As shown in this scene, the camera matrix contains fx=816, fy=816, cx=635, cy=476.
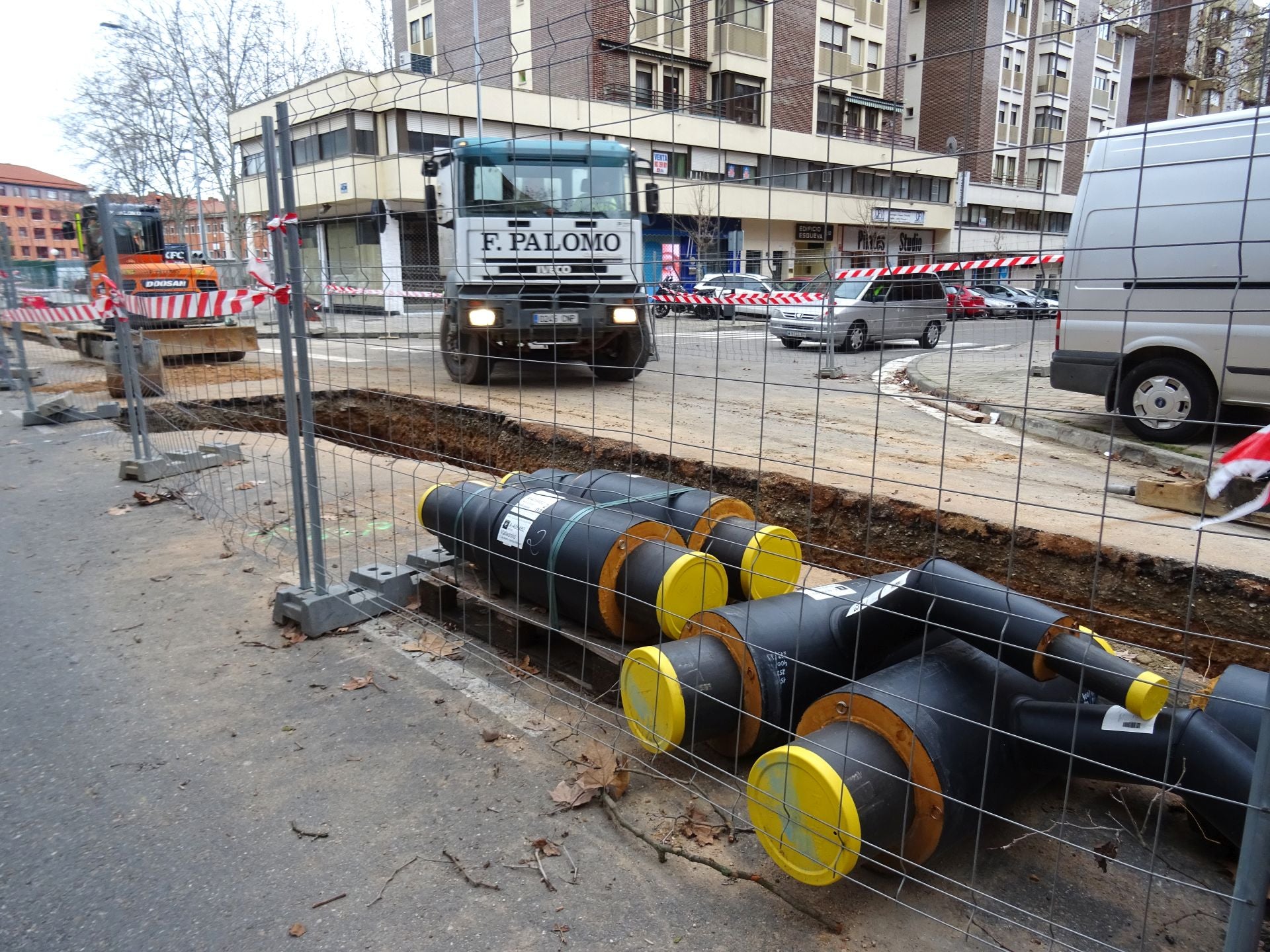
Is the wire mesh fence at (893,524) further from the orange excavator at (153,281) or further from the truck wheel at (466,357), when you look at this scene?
the orange excavator at (153,281)

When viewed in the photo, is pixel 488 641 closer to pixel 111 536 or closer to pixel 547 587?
pixel 547 587

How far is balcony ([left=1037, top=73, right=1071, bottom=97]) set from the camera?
2111 mm

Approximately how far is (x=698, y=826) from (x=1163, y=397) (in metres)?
6.01

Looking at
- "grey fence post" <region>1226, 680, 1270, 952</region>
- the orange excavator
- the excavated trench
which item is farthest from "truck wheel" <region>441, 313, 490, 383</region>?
"grey fence post" <region>1226, 680, 1270, 952</region>

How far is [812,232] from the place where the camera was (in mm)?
2830

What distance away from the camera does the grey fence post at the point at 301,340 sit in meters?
3.91

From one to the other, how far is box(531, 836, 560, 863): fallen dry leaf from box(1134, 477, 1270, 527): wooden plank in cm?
484

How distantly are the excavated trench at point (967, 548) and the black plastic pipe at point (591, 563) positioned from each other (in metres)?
0.37

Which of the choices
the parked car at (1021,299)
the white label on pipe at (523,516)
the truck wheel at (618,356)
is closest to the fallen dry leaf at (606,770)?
the white label on pipe at (523,516)

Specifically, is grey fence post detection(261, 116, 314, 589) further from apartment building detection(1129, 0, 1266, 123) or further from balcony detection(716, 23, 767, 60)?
balcony detection(716, 23, 767, 60)

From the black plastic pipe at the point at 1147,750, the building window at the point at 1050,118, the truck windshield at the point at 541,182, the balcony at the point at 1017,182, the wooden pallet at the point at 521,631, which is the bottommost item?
the wooden pallet at the point at 521,631

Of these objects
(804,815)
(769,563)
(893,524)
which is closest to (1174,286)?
(769,563)

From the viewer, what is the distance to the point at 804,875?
2312 mm

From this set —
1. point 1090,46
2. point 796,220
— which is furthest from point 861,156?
point 1090,46
